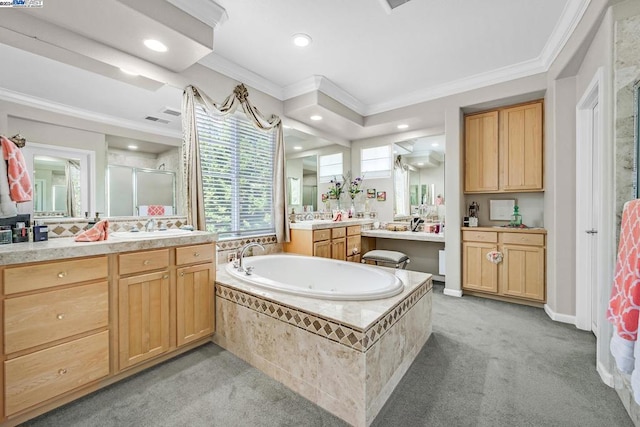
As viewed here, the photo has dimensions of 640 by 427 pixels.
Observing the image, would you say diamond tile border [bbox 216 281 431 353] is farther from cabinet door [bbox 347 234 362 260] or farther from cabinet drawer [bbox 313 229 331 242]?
cabinet door [bbox 347 234 362 260]

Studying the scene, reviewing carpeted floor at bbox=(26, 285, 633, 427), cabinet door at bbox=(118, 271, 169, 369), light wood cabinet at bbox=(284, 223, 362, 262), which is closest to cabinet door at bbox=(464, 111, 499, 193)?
light wood cabinet at bbox=(284, 223, 362, 262)

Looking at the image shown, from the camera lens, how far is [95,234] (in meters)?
1.80

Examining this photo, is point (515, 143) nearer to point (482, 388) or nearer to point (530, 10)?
point (530, 10)

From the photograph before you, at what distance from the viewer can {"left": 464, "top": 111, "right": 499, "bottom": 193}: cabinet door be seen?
3.42m

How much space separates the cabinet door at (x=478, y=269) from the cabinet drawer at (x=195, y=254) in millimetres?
3033

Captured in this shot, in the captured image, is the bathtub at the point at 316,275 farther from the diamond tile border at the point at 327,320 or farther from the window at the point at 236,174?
the window at the point at 236,174

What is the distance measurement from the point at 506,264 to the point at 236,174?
3356 millimetres

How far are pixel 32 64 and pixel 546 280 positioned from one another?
485 centimetres

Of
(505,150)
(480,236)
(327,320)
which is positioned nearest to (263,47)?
(327,320)

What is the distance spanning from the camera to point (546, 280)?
3.01 meters

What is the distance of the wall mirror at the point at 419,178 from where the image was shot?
13.3 ft

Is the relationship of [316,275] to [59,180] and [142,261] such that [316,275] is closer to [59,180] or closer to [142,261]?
[142,261]

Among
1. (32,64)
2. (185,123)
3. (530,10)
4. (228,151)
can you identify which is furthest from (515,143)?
(32,64)

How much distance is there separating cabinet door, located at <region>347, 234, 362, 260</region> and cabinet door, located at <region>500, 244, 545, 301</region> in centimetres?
187
